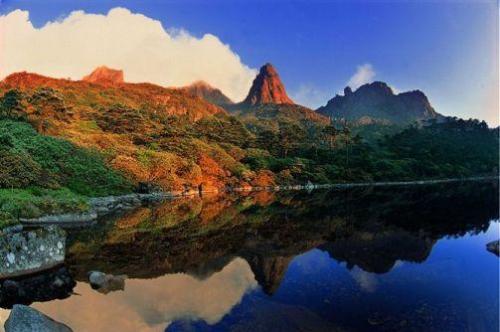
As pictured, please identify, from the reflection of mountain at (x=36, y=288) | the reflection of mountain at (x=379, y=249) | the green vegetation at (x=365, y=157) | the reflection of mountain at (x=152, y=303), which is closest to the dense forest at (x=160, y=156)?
the green vegetation at (x=365, y=157)

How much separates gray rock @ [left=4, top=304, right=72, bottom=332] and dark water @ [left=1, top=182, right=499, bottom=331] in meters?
1.41

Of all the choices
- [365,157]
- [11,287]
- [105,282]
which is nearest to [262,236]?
[105,282]

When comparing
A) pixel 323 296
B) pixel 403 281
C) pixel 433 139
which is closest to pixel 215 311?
pixel 323 296

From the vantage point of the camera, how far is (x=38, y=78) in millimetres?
176125

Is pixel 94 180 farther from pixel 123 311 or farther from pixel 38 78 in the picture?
pixel 38 78

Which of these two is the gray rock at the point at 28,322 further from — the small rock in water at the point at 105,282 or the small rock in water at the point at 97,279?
the small rock in water at the point at 97,279

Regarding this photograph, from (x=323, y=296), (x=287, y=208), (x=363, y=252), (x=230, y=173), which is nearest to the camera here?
(x=323, y=296)

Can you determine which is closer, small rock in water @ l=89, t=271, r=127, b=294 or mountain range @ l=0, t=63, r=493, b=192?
small rock in water @ l=89, t=271, r=127, b=294

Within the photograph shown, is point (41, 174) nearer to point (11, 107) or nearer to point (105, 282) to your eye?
point (105, 282)

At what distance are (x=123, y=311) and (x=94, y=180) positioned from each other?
38.8 m

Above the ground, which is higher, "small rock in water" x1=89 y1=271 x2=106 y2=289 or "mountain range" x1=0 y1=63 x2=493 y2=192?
"mountain range" x1=0 y1=63 x2=493 y2=192

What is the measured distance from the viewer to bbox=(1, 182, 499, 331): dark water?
537 inches

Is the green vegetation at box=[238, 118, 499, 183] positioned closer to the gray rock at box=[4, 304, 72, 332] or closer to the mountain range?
the mountain range

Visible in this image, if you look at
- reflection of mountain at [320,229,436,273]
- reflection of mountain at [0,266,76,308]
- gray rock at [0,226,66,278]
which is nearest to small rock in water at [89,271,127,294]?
reflection of mountain at [0,266,76,308]
